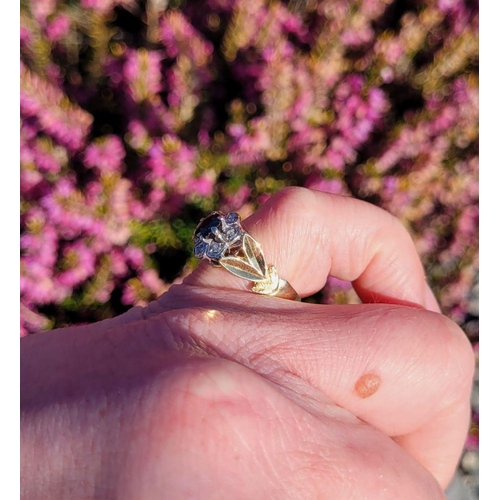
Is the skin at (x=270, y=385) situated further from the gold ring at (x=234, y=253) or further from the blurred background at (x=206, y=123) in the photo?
the blurred background at (x=206, y=123)

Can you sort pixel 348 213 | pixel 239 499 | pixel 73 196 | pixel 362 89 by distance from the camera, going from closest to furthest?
pixel 239 499 < pixel 348 213 < pixel 73 196 < pixel 362 89

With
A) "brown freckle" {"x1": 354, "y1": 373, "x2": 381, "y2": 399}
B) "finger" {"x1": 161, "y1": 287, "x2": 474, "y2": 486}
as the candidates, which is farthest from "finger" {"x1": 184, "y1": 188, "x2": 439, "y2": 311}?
"brown freckle" {"x1": 354, "y1": 373, "x2": 381, "y2": 399}

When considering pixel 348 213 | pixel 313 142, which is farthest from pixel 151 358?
pixel 313 142

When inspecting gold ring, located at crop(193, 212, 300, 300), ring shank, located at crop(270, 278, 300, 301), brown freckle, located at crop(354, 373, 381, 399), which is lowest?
brown freckle, located at crop(354, 373, 381, 399)

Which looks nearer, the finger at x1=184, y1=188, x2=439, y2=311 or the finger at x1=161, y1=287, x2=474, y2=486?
the finger at x1=161, y1=287, x2=474, y2=486

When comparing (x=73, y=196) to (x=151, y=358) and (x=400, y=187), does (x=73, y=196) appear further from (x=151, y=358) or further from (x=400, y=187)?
Result: (x=400, y=187)

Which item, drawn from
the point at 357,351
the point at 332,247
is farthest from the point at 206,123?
the point at 357,351

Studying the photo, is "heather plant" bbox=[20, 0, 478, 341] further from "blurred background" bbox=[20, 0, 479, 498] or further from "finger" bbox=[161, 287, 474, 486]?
"finger" bbox=[161, 287, 474, 486]

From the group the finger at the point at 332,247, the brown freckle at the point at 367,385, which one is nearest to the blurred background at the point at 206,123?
the finger at the point at 332,247
